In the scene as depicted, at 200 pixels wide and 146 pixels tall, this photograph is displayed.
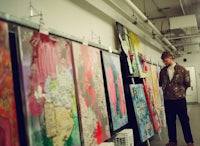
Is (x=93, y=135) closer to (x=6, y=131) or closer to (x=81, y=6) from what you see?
(x=6, y=131)

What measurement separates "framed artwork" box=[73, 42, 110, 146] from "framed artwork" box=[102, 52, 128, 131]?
0.20 meters

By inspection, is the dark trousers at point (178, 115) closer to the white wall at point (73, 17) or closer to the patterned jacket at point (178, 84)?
the patterned jacket at point (178, 84)

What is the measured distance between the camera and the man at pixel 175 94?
14.0ft

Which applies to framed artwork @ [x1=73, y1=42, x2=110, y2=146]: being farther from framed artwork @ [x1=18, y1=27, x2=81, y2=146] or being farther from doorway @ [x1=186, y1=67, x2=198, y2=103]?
doorway @ [x1=186, y1=67, x2=198, y2=103]

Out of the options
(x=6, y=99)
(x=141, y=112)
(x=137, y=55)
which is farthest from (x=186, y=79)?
(x=6, y=99)

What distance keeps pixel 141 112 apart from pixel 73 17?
6.79ft

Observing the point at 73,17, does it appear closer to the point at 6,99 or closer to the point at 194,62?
the point at 6,99

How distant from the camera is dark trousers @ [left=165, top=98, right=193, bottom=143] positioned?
4242 mm

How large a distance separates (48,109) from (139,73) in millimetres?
3139

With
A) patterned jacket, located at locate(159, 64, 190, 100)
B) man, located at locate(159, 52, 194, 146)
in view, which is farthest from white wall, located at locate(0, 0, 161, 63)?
patterned jacket, located at locate(159, 64, 190, 100)

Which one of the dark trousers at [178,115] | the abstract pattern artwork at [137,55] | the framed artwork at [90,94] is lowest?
the dark trousers at [178,115]

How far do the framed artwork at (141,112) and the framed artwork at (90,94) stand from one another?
3.73ft

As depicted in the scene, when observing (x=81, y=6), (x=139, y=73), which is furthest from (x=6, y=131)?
(x=139, y=73)

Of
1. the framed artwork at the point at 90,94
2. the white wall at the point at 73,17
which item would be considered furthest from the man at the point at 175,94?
the framed artwork at the point at 90,94
